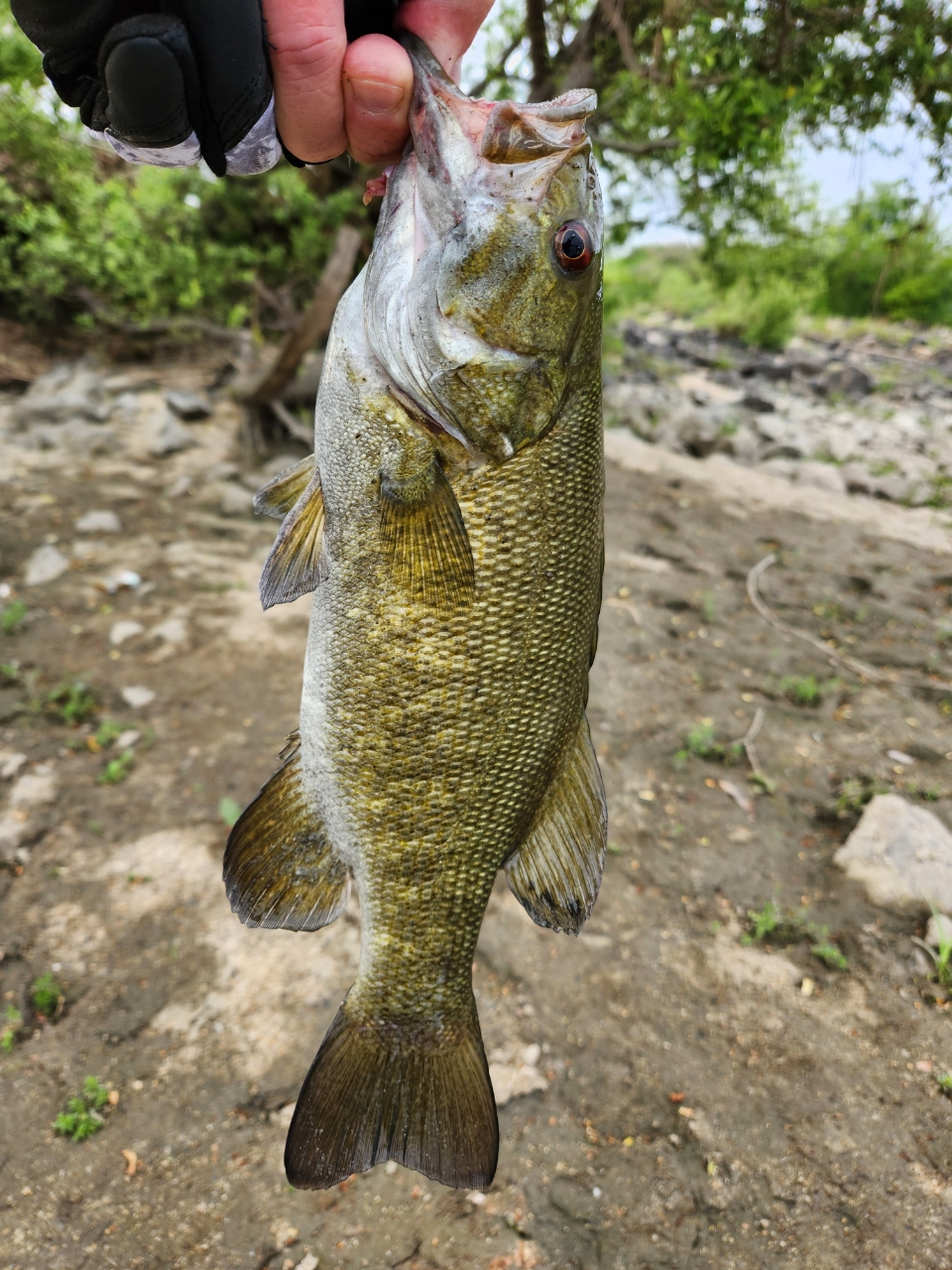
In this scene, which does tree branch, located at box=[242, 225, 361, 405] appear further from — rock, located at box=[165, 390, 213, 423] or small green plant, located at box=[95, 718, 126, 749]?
small green plant, located at box=[95, 718, 126, 749]

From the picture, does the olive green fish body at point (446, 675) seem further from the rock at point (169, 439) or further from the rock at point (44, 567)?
the rock at point (169, 439)

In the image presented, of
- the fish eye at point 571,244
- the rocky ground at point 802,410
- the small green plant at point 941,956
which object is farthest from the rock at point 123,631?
the rocky ground at point 802,410

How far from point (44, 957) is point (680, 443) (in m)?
9.63

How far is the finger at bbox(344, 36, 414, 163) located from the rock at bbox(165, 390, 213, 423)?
8236 mm

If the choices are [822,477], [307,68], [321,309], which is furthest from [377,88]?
[822,477]

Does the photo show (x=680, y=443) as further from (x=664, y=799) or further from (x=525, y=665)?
(x=525, y=665)

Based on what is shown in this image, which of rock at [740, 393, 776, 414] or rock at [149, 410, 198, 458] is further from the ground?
rock at [740, 393, 776, 414]

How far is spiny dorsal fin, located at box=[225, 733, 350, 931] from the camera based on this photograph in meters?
1.70

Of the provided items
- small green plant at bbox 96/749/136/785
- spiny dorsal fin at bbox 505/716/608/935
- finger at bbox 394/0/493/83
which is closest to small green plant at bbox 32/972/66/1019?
small green plant at bbox 96/749/136/785

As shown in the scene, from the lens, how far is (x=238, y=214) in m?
9.16

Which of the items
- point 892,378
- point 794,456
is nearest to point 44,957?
point 794,456

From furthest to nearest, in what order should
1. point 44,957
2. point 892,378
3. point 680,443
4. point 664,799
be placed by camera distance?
point 892,378 → point 680,443 → point 664,799 → point 44,957

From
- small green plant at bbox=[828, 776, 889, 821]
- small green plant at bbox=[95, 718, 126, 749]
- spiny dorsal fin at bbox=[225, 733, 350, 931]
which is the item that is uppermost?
spiny dorsal fin at bbox=[225, 733, 350, 931]

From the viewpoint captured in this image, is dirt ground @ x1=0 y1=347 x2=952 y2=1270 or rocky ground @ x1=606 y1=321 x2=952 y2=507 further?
rocky ground @ x1=606 y1=321 x2=952 y2=507
